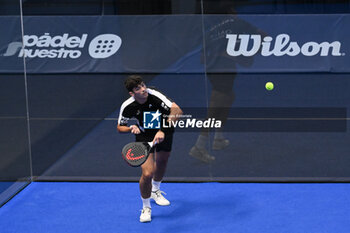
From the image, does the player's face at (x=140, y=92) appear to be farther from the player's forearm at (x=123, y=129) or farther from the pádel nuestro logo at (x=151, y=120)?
the player's forearm at (x=123, y=129)

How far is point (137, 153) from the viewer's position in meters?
4.34

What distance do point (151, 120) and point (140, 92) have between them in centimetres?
38

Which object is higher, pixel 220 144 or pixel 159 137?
pixel 159 137

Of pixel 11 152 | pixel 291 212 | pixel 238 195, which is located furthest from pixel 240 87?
Answer: pixel 11 152

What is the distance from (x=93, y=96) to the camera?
9055mm

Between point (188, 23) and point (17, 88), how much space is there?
373 cm

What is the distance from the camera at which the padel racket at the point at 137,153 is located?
167 inches

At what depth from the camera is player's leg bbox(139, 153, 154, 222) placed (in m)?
4.45

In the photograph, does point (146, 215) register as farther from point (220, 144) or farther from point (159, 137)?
point (220, 144)

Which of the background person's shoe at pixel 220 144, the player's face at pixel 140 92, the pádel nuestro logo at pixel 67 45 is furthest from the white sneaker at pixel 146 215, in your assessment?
the pádel nuestro logo at pixel 67 45

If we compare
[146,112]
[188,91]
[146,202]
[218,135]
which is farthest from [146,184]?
[188,91]

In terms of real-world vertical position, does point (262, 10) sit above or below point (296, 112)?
above

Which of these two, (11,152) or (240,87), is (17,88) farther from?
(240,87)

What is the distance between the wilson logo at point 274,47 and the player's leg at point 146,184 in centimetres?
275
